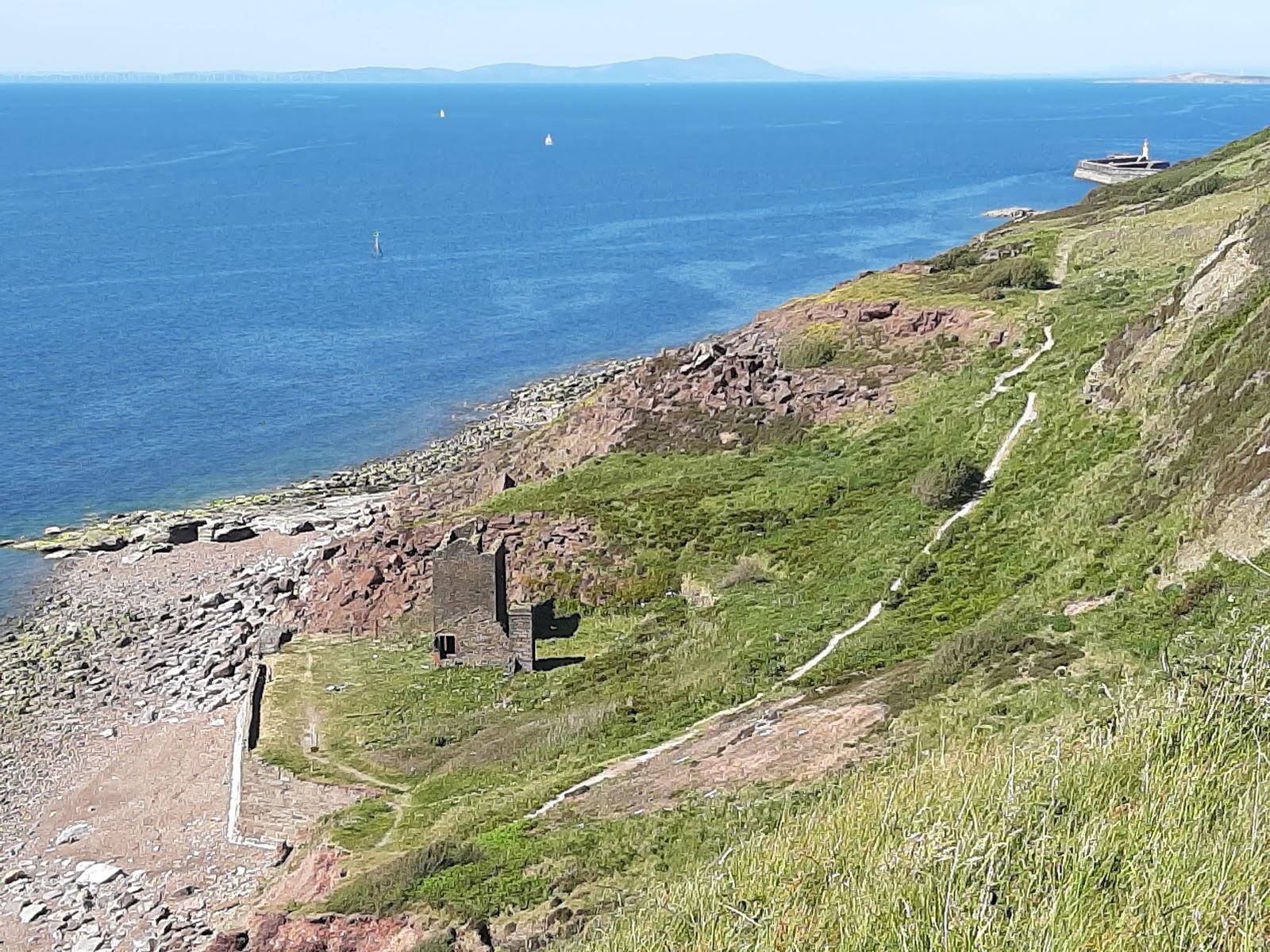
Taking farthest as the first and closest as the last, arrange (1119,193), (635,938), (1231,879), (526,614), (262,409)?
(262,409)
(1119,193)
(526,614)
(635,938)
(1231,879)

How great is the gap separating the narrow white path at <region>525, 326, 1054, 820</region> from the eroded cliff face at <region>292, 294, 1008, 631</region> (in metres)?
5.87

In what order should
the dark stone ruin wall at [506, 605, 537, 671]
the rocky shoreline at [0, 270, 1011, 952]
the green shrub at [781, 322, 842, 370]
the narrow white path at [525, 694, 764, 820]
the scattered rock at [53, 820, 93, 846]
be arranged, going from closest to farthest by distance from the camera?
the narrow white path at [525, 694, 764, 820]
the scattered rock at [53, 820, 93, 846]
the rocky shoreline at [0, 270, 1011, 952]
the dark stone ruin wall at [506, 605, 537, 671]
the green shrub at [781, 322, 842, 370]

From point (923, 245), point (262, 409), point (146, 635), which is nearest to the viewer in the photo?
point (146, 635)

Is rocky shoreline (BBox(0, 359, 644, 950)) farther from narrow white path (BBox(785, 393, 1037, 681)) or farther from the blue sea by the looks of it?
narrow white path (BBox(785, 393, 1037, 681))

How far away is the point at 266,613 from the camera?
4500 cm

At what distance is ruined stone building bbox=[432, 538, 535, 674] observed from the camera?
34.1m

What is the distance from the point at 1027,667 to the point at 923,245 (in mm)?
97818

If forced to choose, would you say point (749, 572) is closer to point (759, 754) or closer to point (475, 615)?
point (475, 615)

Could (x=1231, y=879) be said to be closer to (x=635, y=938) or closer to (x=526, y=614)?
(x=635, y=938)

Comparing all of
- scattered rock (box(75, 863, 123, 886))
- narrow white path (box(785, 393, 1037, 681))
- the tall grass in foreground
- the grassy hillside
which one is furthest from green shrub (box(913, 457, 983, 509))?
the tall grass in foreground

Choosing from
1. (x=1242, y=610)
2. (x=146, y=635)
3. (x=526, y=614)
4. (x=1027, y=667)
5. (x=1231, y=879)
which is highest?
(x=1231, y=879)

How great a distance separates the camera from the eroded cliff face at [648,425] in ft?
126

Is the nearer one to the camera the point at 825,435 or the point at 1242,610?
the point at 1242,610

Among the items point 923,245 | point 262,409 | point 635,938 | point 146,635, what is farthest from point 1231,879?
point 923,245
